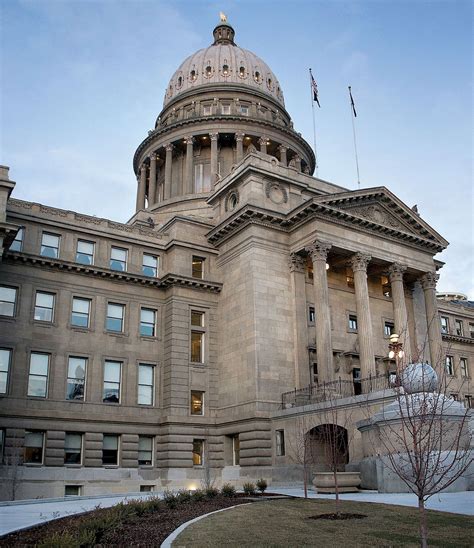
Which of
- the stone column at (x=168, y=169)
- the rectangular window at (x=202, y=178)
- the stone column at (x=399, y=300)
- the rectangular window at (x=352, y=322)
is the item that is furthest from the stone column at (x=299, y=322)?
the stone column at (x=168, y=169)

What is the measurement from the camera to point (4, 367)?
124ft

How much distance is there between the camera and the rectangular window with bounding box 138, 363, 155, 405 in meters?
42.7

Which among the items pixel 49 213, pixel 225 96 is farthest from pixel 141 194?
pixel 49 213

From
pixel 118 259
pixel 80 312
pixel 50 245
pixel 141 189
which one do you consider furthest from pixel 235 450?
pixel 141 189

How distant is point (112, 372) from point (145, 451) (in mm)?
5959

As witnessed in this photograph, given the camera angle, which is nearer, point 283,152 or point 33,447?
point 33,447

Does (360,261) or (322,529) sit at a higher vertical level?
(360,261)

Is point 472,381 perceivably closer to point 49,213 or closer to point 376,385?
point 376,385

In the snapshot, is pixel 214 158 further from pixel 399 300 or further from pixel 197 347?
pixel 399 300

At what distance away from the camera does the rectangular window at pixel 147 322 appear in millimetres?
44250

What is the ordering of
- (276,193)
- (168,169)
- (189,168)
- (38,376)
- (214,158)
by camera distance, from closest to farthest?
(38,376), (276,193), (214,158), (189,168), (168,169)

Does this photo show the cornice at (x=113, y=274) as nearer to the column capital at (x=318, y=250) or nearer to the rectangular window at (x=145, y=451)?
the column capital at (x=318, y=250)

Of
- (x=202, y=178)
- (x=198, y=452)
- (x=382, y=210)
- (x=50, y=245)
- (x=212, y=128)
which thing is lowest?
(x=198, y=452)

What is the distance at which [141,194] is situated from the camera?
74.8 metres
